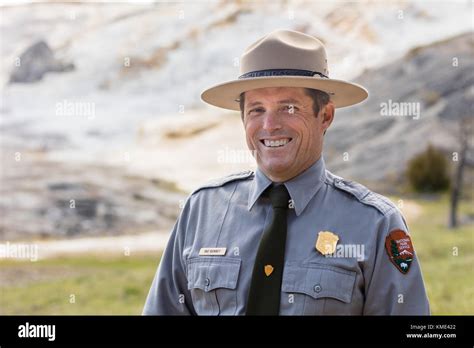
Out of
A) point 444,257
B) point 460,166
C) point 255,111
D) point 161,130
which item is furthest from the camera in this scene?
point 161,130

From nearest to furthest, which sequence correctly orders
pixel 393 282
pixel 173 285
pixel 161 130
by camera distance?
1. pixel 393 282
2. pixel 173 285
3. pixel 161 130

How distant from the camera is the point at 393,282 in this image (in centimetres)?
247

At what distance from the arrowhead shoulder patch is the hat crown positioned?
65cm

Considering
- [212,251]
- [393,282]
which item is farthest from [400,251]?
[212,251]

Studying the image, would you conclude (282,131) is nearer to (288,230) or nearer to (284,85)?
(284,85)

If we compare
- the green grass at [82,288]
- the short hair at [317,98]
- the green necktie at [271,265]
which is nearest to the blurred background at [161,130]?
the green grass at [82,288]

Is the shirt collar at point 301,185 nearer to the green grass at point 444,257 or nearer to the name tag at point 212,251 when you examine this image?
the name tag at point 212,251

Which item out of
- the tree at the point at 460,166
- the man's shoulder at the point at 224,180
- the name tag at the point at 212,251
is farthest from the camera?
the tree at the point at 460,166

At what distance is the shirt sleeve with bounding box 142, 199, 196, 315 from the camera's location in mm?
2766

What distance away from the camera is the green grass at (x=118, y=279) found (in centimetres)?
1215

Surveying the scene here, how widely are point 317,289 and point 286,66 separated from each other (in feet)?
2.58

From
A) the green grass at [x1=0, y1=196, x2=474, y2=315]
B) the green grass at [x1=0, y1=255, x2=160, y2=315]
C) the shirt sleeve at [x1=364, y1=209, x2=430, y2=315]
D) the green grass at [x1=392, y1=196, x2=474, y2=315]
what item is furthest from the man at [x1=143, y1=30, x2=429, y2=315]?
the green grass at [x1=0, y1=255, x2=160, y2=315]
